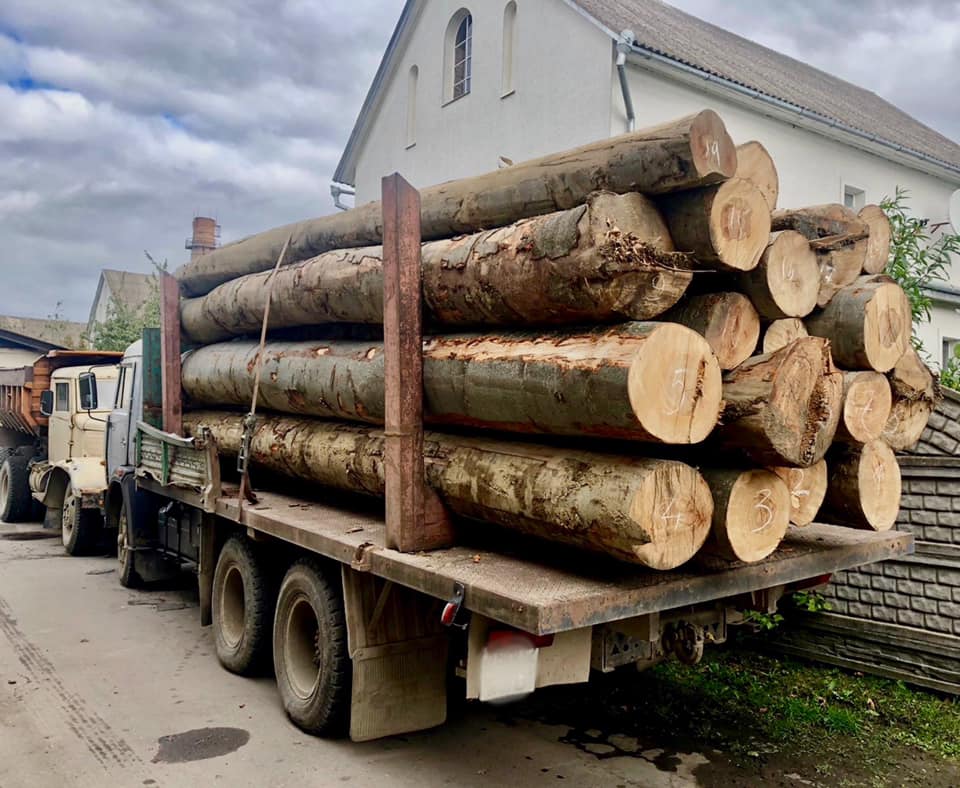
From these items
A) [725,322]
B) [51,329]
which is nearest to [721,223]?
[725,322]

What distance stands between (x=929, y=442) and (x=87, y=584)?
26.8 feet

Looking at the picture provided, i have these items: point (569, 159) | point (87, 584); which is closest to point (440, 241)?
point (569, 159)

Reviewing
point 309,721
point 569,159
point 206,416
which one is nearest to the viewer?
point 569,159

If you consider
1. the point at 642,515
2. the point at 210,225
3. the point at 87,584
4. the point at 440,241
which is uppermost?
the point at 210,225

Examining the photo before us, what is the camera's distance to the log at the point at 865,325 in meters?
4.04

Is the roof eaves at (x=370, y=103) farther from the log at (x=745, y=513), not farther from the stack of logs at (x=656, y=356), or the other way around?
the log at (x=745, y=513)

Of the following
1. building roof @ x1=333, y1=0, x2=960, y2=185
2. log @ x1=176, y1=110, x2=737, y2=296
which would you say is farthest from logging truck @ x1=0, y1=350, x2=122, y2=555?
building roof @ x1=333, y1=0, x2=960, y2=185

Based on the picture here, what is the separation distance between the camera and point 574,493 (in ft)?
11.2

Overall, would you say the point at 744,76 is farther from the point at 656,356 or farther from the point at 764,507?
the point at 656,356

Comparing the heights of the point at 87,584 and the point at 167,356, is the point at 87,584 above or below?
below

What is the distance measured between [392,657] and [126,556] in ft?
16.9

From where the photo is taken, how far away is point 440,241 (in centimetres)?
454

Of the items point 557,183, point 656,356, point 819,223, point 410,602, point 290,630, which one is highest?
point 557,183

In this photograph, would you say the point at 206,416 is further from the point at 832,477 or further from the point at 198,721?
the point at 832,477
